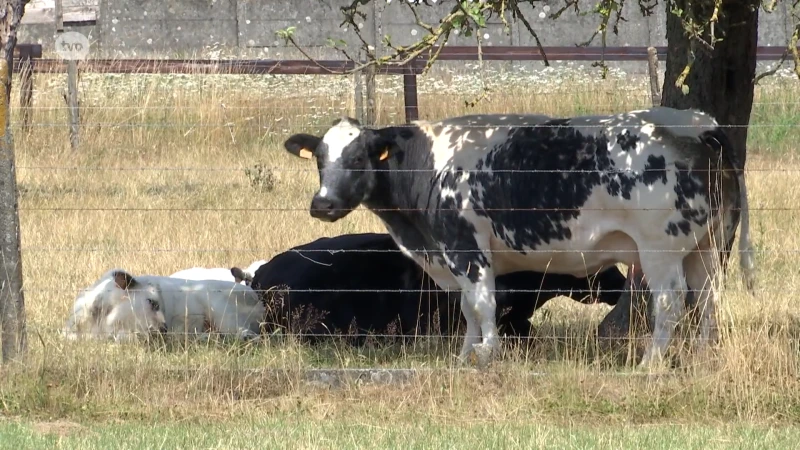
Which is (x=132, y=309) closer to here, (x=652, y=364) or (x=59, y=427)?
(x=59, y=427)

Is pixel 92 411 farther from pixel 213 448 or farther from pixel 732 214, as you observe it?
pixel 732 214

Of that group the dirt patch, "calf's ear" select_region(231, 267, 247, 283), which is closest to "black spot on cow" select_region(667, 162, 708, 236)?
the dirt patch

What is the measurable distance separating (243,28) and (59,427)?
23.9 meters

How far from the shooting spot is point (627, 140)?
26.8 ft

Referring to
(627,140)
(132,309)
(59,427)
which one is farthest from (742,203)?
(59,427)

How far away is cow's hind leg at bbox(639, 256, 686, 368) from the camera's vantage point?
815 centimetres

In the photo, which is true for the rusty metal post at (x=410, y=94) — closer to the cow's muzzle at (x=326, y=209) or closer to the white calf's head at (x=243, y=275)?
the white calf's head at (x=243, y=275)

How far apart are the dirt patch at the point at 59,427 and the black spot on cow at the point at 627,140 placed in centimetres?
374

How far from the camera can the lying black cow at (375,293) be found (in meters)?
9.34

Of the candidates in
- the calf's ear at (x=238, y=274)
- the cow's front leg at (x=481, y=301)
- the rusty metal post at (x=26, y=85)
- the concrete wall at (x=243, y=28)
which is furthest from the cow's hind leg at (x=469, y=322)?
the concrete wall at (x=243, y=28)

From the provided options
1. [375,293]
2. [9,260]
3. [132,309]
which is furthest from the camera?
[375,293]

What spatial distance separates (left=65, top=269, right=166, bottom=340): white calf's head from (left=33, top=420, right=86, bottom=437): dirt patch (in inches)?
90.5

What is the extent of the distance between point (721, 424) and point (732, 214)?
1.88 meters

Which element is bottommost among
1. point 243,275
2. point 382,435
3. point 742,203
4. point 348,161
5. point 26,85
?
point 382,435
